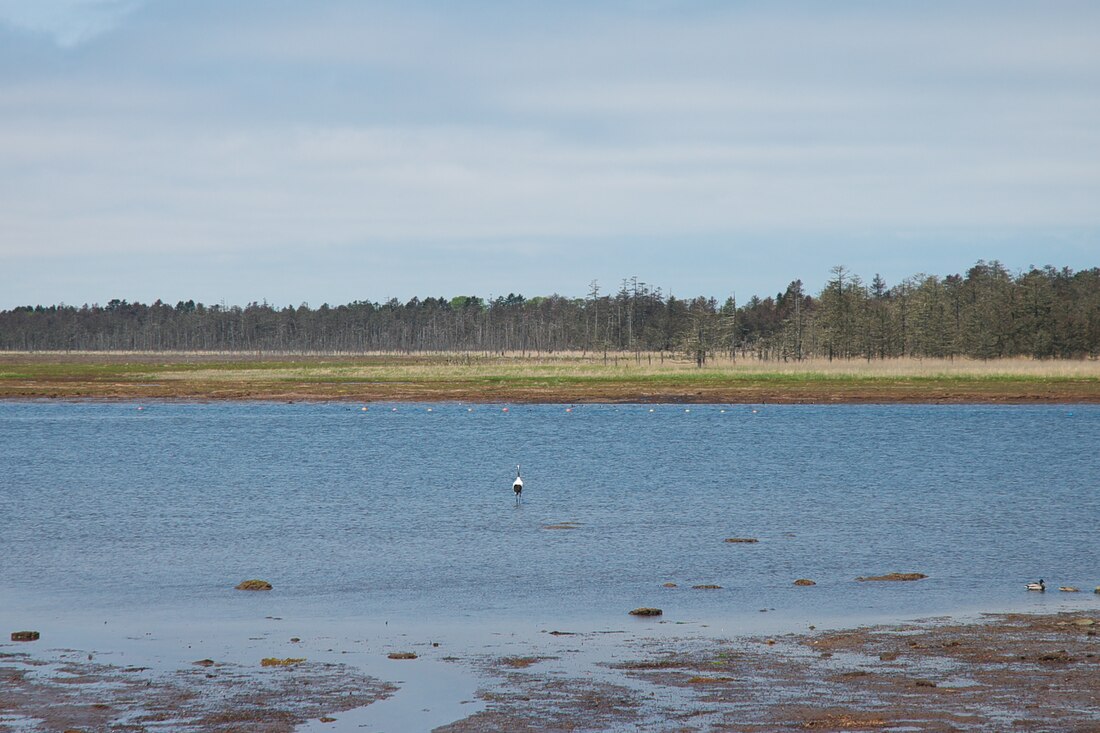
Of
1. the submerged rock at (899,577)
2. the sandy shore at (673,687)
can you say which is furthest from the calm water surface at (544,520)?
the sandy shore at (673,687)

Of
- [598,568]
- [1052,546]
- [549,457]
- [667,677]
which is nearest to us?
[667,677]

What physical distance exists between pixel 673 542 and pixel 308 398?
62.8m

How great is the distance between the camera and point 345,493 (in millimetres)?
34344

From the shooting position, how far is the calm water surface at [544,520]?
19.1 meters

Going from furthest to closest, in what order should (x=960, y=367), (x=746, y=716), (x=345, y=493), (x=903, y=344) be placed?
1. (x=903, y=344)
2. (x=960, y=367)
3. (x=345, y=493)
4. (x=746, y=716)

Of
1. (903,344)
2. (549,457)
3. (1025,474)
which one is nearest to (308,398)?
(549,457)

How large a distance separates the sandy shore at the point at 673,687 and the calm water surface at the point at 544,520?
2.34 m

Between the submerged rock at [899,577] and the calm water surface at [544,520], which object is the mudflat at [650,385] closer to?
the calm water surface at [544,520]

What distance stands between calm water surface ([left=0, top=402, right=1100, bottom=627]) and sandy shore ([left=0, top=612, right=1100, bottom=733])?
2.34m

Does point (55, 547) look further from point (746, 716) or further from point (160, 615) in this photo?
point (746, 716)

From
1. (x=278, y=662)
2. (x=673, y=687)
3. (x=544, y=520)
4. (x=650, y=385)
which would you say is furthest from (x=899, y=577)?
(x=650, y=385)

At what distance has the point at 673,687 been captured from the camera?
43.3ft

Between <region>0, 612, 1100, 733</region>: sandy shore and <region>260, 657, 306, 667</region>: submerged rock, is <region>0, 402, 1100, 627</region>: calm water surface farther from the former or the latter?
<region>260, 657, 306, 667</region>: submerged rock

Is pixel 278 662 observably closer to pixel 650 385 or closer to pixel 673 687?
pixel 673 687
